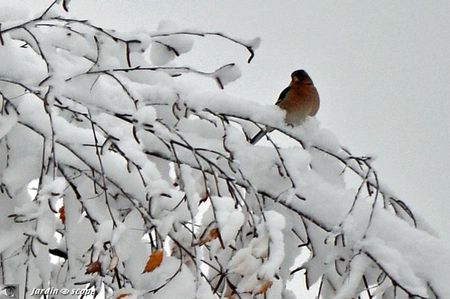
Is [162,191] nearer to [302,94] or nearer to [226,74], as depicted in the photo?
[226,74]

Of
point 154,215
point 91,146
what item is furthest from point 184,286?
point 91,146

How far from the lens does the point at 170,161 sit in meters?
1.87

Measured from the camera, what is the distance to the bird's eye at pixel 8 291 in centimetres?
174

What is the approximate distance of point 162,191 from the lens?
59.2 inches

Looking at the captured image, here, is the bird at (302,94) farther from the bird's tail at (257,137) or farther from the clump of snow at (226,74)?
the clump of snow at (226,74)

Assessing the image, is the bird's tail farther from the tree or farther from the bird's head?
the bird's head

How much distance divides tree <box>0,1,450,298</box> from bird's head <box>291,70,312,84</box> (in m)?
1.42

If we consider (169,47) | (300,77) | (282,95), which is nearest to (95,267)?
(169,47)

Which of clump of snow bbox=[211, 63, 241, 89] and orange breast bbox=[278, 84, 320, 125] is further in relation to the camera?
orange breast bbox=[278, 84, 320, 125]

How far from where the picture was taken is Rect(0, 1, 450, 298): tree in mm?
1539

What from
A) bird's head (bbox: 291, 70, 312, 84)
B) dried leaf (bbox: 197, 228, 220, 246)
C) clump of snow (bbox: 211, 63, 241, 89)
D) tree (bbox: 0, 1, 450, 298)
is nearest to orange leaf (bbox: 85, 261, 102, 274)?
tree (bbox: 0, 1, 450, 298)

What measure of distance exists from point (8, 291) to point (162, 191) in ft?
1.63

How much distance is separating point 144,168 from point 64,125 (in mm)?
204

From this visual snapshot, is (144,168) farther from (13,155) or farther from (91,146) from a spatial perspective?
(13,155)
